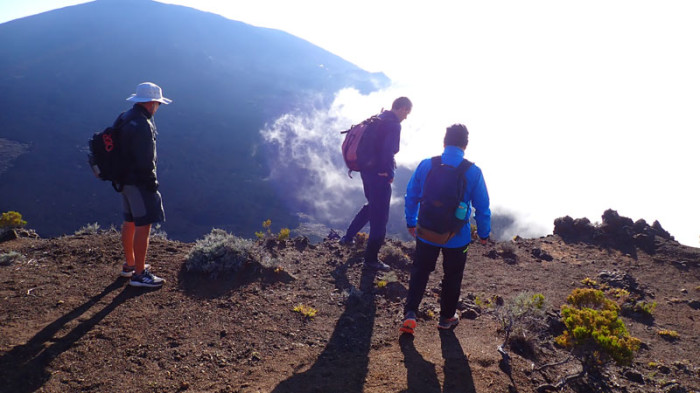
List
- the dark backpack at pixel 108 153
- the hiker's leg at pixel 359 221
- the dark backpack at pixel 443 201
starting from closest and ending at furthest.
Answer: the dark backpack at pixel 443 201
the dark backpack at pixel 108 153
the hiker's leg at pixel 359 221

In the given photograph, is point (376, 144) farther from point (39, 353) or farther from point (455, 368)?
point (39, 353)

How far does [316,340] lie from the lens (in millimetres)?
3230

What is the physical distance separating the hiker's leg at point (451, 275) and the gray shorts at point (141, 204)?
2399mm

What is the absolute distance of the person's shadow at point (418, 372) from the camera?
2426 mm

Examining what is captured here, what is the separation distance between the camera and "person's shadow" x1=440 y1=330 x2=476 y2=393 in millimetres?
2462

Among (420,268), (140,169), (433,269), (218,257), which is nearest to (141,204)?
(140,169)

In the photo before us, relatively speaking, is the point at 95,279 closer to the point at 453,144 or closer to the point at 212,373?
the point at 212,373

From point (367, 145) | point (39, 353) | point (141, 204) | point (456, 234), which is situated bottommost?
point (39, 353)

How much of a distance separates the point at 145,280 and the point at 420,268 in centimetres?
258

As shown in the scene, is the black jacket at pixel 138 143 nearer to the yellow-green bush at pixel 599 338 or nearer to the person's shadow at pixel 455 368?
the person's shadow at pixel 455 368

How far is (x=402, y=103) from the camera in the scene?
4.12 metres

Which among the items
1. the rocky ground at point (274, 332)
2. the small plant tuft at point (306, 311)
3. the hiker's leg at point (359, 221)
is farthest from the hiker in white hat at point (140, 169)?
the hiker's leg at point (359, 221)

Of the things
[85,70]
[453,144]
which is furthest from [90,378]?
[85,70]

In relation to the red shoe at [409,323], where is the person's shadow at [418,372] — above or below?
below
